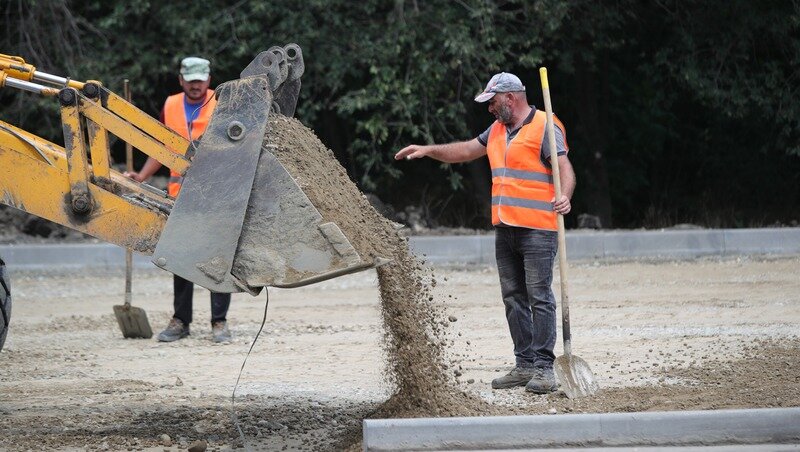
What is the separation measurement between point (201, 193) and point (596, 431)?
81.8 inches

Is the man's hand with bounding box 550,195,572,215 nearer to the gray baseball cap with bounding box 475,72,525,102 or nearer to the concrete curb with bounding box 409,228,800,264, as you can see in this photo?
the gray baseball cap with bounding box 475,72,525,102

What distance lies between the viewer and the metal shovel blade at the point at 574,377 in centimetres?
671

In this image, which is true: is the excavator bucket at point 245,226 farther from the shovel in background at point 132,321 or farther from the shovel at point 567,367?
the shovel in background at point 132,321

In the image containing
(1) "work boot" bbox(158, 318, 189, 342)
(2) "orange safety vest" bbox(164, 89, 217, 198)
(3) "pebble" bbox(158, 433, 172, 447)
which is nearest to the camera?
(3) "pebble" bbox(158, 433, 172, 447)

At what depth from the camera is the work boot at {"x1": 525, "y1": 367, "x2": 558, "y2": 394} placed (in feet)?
22.9

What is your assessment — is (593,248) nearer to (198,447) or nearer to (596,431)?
(596,431)

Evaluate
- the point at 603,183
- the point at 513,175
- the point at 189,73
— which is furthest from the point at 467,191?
the point at 513,175

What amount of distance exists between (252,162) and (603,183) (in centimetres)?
1299

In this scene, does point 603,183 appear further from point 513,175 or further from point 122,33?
point 513,175

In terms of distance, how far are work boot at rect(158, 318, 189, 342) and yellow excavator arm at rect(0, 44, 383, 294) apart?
367 cm

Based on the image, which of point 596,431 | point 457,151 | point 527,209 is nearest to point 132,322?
point 457,151

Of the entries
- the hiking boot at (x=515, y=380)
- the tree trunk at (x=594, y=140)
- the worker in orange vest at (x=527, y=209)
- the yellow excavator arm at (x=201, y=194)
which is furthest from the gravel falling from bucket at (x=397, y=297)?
the tree trunk at (x=594, y=140)

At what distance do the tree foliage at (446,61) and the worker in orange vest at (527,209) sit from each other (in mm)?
7587

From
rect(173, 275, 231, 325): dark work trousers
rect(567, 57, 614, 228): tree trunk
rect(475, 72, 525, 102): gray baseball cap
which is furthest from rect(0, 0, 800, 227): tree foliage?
rect(475, 72, 525, 102): gray baseball cap
